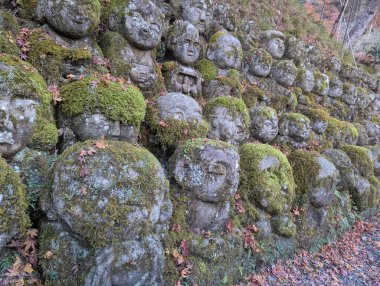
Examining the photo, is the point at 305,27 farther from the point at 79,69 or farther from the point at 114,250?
the point at 114,250

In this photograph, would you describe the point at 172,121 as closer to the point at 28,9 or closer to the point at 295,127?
the point at 28,9

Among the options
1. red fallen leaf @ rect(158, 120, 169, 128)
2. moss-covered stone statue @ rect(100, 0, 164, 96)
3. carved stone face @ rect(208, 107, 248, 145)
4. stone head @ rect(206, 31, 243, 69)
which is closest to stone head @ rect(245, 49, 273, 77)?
stone head @ rect(206, 31, 243, 69)

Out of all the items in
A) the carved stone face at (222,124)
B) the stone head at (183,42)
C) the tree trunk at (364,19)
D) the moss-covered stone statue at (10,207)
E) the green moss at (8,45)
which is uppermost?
the tree trunk at (364,19)

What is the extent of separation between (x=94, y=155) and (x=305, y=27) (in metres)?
13.2

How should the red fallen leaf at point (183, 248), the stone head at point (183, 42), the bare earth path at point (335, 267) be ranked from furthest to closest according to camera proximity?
the stone head at point (183, 42) → the bare earth path at point (335, 267) → the red fallen leaf at point (183, 248)

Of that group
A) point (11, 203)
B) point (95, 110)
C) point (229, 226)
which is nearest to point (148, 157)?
point (95, 110)

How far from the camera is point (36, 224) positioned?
11.8 feet

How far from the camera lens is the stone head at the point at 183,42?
6.55 meters

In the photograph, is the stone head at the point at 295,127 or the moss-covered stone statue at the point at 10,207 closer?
the moss-covered stone statue at the point at 10,207

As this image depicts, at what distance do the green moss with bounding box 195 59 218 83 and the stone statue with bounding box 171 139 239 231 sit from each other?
3.12 metres

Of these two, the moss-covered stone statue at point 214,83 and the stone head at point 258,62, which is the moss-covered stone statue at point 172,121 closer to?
the moss-covered stone statue at point 214,83

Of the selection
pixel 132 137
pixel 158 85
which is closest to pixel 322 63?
pixel 158 85

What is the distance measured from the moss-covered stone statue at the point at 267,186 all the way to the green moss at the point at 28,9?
4.26 meters

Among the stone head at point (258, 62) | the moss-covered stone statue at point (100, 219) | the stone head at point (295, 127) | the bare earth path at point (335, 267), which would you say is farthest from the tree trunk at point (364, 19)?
the moss-covered stone statue at point (100, 219)
